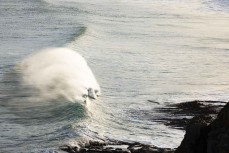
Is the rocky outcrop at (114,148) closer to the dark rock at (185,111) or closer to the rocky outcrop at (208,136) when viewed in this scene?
the dark rock at (185,111)

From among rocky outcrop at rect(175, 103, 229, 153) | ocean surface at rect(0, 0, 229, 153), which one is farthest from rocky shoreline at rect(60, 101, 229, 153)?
ocean surface at rect(0, 0, 229, 153)

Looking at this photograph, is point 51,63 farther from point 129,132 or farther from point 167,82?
point 129,132

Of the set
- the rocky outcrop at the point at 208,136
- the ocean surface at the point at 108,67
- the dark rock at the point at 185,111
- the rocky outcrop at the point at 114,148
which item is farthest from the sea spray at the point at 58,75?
the rocky outcrop at the point at 208,136

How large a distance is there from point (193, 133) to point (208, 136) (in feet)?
1.85

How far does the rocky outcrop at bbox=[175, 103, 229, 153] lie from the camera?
42.2 feet

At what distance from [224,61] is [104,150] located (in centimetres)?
2101

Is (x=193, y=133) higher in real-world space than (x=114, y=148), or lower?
higher

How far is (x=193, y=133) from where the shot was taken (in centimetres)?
1384

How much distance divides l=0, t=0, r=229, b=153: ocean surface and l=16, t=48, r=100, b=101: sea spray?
0.09m

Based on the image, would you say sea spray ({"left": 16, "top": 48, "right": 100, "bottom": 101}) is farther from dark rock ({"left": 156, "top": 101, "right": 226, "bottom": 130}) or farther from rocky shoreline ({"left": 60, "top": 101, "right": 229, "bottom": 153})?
rocky shoreline ({"left": 60, "top": 101, "right": 229, "bottom": 153})

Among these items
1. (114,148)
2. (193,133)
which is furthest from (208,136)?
(114,148)

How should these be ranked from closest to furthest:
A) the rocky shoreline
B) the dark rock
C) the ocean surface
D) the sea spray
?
the rocky shoreline < the ocean surface < the dark rock < the sea spray

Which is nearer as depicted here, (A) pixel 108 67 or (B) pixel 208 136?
(B) pixel 208 136

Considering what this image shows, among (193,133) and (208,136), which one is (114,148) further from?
(208,136)
